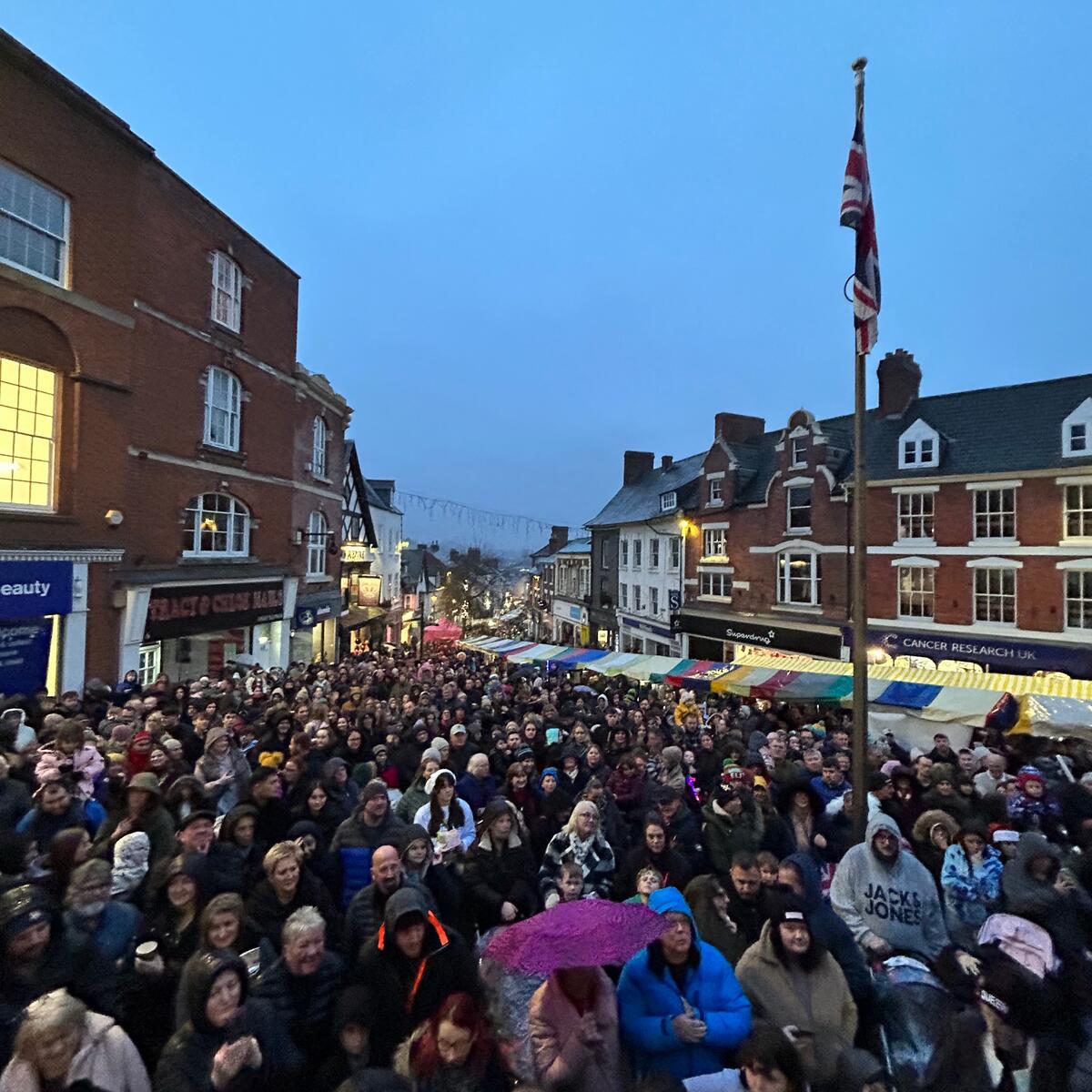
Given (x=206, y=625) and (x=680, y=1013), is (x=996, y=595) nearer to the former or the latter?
(x=680, y=1013)

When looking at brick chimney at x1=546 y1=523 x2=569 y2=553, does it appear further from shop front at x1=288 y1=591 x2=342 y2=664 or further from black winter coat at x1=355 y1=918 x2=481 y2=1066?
black winter coat at x1=355 y1=918 x2=481 y2=1066

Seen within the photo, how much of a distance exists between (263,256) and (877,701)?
21.0 meters

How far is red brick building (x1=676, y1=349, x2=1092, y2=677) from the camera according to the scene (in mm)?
19766

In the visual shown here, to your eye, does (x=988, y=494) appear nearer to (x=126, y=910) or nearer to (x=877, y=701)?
(x=877, y=701)

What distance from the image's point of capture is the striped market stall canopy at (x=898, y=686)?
12.2 metres

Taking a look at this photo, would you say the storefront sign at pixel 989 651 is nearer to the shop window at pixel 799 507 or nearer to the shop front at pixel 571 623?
the shop window at pixel 799 507

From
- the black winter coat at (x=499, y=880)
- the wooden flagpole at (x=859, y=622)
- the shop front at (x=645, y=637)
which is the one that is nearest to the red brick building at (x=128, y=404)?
the black winter coat at (x=499, y=880)

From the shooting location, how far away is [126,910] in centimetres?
370

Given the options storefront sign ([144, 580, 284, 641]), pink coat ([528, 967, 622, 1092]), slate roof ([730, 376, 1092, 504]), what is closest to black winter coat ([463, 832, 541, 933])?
pink coat ([528, 967, 622, 1092])

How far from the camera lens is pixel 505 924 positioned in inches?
182

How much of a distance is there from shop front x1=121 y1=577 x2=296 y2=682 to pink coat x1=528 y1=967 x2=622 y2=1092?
50.2 feet

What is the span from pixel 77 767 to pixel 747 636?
984 inches

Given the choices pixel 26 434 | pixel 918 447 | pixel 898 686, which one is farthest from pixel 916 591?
pixel 26 434

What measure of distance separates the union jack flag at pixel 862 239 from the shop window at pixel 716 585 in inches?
920
